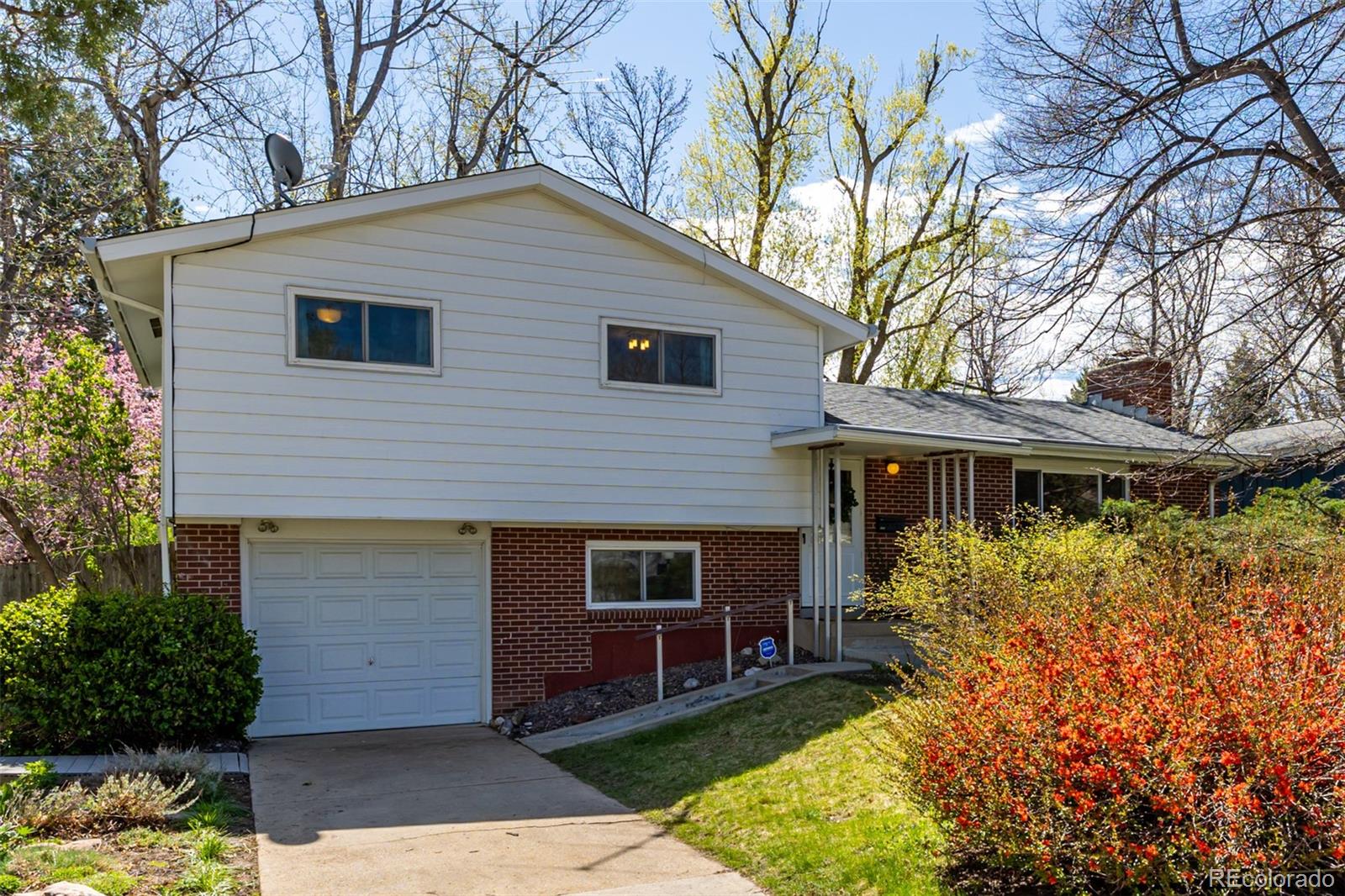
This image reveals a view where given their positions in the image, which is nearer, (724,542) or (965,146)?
(724,542)

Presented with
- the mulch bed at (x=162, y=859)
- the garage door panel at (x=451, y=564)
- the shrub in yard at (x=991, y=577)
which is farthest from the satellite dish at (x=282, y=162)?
the shrub in yard at (x=991, y=577)

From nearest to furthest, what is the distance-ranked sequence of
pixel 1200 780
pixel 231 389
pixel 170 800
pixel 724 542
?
pixel 1200 780
pixel 170 800
pixel 231 389
pixel 724 542

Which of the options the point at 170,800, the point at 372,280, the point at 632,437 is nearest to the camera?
the point at 170,800

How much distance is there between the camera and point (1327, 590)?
22.8ft

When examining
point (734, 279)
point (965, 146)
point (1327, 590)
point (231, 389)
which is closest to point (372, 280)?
point (231, 389)

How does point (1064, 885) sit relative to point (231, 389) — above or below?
below

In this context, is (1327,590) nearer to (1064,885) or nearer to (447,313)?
(1064,885)

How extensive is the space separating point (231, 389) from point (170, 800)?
4817 millimetres

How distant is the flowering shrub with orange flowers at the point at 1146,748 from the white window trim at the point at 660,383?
279 inches

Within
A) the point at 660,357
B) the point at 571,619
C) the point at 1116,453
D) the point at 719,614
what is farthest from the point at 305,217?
the point at 1116,453

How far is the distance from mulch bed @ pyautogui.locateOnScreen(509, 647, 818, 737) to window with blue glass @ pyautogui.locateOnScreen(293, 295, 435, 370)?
158 inches

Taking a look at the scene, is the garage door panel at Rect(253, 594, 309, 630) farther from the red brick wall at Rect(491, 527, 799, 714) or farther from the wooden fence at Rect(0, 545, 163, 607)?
the wooden fence at Rect(0, 545, 163, 607)

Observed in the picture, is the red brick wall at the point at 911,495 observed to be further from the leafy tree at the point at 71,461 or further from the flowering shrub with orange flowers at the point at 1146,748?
the leafy tree at the point at 71,461

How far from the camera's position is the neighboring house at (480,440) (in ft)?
36.9
